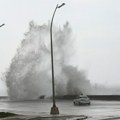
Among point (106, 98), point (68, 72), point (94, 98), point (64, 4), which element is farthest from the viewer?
point (68, 72)

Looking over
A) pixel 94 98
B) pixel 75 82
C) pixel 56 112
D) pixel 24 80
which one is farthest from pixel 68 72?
pixel 56 112

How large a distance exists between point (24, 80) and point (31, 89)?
381cm

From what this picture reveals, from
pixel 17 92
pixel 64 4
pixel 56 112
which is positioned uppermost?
pixel 64 4

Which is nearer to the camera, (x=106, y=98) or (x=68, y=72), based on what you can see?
(x=106, y=98)

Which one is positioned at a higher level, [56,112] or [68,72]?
[56,112]

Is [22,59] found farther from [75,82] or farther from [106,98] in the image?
[106,98]

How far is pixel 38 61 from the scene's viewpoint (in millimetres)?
105938

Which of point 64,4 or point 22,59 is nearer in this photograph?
point 64,4

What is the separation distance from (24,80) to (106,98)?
117 ft

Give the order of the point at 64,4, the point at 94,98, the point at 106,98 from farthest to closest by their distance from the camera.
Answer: the point at 94,98
the point at 106,98
the point at 64,4

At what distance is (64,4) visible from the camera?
33375 millimetres

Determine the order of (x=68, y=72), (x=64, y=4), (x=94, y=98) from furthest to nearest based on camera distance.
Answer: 1. (x=68, y=72)
2. (x=94, y=98)
3. (x=64, y=4)

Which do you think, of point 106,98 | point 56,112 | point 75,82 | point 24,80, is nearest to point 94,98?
point 106,98

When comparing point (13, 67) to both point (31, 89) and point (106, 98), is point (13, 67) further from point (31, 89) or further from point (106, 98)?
point (106, 98)
